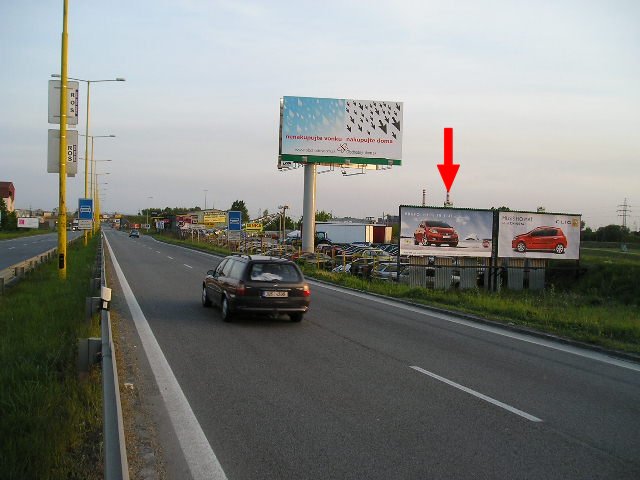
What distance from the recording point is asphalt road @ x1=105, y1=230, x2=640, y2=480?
211 inches

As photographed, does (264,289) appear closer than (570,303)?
Yes

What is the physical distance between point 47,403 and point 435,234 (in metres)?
23.7

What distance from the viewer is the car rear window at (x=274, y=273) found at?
1335 centimetres

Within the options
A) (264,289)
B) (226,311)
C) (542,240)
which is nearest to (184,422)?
(264,289)

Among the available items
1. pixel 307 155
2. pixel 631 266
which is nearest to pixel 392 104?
pixel 307 155

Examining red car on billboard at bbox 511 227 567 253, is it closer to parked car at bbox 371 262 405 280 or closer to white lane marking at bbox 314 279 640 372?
parked car at bbox 371 262 405 280

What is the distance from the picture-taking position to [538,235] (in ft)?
99.2

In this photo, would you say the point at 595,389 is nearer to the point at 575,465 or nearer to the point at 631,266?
the point at 575,465

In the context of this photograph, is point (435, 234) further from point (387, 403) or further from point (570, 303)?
point (387, 403)

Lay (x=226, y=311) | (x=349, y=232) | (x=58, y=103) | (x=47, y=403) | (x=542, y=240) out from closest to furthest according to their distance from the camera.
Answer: (x=47, y=403), (x=226, y=311), (x=58, y=103), (x=542, y=240), (x=349, y=232)

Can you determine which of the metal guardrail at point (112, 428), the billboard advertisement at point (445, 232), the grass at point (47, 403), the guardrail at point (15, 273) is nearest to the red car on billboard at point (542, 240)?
the billboard advertisement at point (445, 232)

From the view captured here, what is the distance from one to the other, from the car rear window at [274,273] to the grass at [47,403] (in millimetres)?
3535

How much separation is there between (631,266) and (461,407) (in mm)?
28254

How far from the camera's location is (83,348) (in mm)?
7168
